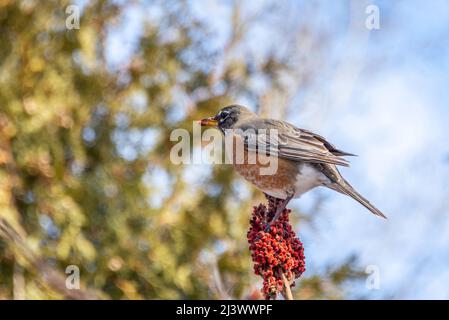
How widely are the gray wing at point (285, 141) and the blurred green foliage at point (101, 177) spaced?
920mm

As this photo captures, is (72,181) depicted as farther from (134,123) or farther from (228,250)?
(228,250)

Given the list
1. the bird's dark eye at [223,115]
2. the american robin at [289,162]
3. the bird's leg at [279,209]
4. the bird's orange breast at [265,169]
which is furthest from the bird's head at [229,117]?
the bird's leg at [279,209]

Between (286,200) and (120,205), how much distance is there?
1.35 metres

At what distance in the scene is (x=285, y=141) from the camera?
3443 mm

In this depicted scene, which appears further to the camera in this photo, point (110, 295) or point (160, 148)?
point (160, 148)

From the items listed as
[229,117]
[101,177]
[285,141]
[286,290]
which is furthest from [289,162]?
[101,177]

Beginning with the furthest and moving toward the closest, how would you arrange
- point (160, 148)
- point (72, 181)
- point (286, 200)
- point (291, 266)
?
point (160, 148), point (72, 181), point (286, 200), point (291, 266)

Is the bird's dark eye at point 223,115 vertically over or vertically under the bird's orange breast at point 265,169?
over

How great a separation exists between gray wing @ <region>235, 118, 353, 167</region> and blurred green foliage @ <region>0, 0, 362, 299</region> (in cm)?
92

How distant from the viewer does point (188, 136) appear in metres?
4.58

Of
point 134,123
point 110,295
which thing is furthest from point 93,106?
point 110,295

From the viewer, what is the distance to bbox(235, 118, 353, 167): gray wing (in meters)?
3.29

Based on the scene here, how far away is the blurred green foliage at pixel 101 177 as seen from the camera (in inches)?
164

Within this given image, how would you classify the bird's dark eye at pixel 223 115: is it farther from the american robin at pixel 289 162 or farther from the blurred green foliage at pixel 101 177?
the blurred green foliage at pixel 101 177
